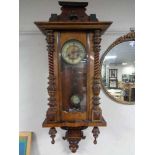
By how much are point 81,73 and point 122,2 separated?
68cm

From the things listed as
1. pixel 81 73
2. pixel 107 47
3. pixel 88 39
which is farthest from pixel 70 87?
pixel 107 47

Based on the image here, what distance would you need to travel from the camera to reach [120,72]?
4.89 ft

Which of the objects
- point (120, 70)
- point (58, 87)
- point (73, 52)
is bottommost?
point (58, 87)

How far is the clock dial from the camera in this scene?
1191 mm

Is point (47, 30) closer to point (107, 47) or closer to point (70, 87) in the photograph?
point (70, 87)

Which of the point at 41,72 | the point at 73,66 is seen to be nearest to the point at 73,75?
the point at 73,66

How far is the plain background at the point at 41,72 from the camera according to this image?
145 centimetres

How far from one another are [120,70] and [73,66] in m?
0.44

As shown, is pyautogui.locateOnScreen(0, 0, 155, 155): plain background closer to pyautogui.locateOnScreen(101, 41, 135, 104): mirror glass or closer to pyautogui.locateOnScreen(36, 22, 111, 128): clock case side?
pyautogui.locateOnScreen(36, 22, 111, 128): clock case side

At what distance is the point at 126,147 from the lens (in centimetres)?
150
